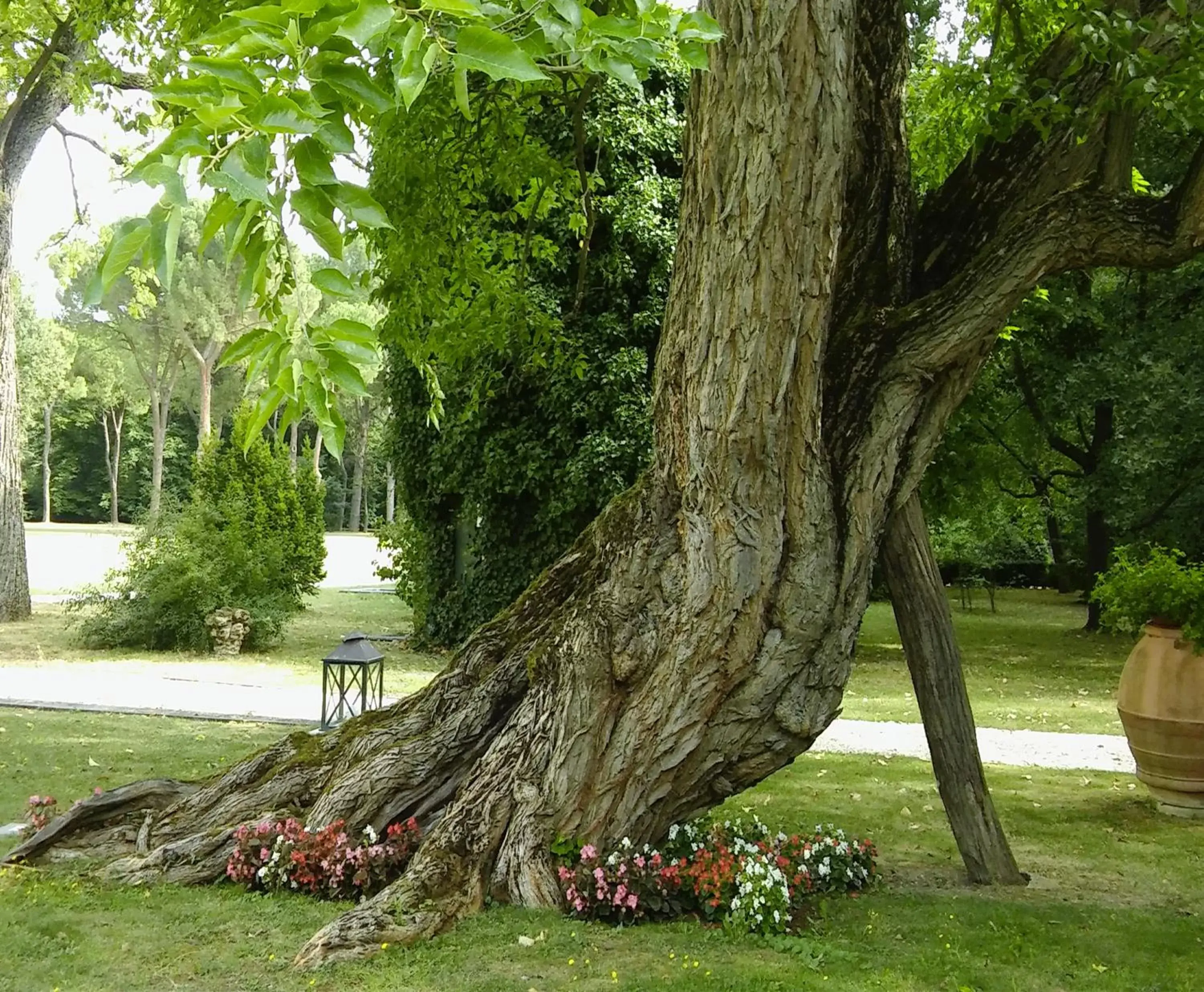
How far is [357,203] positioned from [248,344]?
39 cm

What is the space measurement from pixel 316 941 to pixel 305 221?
350cm

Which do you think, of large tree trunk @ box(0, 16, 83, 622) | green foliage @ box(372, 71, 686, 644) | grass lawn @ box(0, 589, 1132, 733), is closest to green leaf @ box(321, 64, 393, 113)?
green foliage @ box(372, 71, 686, 644)

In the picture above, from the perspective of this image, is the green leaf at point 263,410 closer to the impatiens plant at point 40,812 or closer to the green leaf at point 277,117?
the green leaf at point 277,117

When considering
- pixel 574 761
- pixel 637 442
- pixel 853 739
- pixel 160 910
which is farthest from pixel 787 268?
pixel 637 442

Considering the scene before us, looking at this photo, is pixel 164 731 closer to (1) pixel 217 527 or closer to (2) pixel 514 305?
(2) pixel 514 305

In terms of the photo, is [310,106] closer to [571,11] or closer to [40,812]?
[571,11]

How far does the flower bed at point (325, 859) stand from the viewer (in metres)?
5.27

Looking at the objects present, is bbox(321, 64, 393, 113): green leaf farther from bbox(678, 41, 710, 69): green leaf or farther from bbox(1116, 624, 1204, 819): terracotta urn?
bbox(1116, 624, 1204, 819): terracotta urn

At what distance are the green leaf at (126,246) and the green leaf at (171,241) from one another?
0.03 m

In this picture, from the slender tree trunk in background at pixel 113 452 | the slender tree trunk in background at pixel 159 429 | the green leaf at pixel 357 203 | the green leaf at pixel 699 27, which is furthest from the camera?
the slender tree trunk in background at pixel 113 452

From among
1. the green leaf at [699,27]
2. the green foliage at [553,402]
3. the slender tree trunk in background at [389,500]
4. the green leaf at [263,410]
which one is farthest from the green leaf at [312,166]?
the slender tree trunk in background at [389,500]

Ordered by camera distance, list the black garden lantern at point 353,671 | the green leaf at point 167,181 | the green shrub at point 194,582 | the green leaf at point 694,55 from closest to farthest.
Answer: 1. the green leaf at point 167,181
2. the green leaf at point 694,55
3. the black garden lantern at point 353,671
4. the green shrub at point 194,582

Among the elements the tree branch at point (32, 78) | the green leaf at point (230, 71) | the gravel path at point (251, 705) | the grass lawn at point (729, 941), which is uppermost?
the tree branch at point (32, 78)

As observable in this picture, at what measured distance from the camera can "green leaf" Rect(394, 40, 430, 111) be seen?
173 cm
